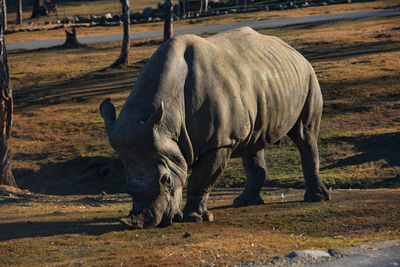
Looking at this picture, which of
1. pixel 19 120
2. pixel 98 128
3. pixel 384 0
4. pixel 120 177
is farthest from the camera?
pixel 384 0

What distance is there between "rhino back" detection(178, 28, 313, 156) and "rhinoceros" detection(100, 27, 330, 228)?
0.01 m

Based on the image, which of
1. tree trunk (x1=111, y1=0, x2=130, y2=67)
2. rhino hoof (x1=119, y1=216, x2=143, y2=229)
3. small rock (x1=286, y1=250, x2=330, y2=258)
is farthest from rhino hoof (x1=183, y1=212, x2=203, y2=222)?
tree trunk (x1=111, y1=0, x2=130, y2=67)

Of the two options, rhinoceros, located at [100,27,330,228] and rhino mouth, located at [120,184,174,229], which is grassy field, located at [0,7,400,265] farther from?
rhinoceros, located at [100,27,330,228]

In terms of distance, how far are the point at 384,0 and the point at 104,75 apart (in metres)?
27.1

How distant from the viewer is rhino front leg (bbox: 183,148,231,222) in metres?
8.67

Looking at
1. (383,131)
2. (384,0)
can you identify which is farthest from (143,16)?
(383,131)

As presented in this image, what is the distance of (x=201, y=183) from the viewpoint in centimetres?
880

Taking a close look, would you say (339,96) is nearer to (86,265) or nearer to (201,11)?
(86,265)

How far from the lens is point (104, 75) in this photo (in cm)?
2761

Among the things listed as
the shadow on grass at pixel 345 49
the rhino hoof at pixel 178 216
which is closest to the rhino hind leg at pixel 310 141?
the rhino hoof at pixel 178 216

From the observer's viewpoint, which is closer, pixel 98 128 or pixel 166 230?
pixel 166 230

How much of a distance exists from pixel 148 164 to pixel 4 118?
260 inches

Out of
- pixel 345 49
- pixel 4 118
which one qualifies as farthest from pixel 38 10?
pixel 4 118

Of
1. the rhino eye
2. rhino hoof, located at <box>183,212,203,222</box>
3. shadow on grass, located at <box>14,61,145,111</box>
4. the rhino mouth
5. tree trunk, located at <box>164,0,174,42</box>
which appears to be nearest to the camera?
the rhino mouth
